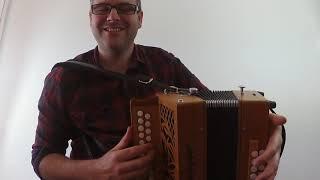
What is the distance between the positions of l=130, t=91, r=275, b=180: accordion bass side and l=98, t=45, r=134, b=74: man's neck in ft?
1.16

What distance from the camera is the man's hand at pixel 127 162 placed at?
0.97 metres

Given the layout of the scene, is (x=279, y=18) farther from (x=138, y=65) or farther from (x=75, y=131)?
(x=75, y=131)

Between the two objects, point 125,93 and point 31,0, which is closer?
point 125,93

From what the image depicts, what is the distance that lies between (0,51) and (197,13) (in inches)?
42.4

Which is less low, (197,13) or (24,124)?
(197,13)

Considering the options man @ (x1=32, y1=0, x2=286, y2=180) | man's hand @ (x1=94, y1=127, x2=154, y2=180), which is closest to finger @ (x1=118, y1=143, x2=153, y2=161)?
man's hand @ (x1=94, y1=127, x2=154, y2=180)

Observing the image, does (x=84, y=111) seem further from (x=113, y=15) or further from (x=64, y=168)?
(x=113, y=15)

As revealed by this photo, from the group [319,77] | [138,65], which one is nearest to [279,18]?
[319,77]

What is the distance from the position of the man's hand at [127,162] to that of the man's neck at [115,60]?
0.38m

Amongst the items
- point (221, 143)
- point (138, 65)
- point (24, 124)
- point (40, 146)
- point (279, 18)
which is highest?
point (279, 18)

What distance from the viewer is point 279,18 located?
1972 millimetres

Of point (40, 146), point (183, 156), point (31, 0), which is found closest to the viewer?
point (183, 156)

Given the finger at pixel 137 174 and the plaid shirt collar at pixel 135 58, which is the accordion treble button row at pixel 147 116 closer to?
the finger at pixel 137 174

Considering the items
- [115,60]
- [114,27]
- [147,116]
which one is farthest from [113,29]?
[147,116]
